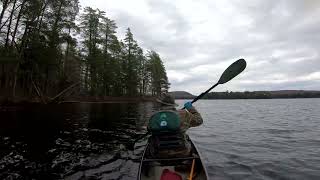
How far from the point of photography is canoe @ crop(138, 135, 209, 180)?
28.0 ft

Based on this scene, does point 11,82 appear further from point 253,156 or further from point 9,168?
point 253,156

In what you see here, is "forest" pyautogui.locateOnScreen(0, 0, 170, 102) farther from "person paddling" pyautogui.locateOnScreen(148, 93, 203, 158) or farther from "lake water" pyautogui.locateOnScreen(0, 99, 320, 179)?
"person paddling" pyautogui.locateOnScreen(148, 93, 203, 158)

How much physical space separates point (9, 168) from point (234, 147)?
10.3 meters

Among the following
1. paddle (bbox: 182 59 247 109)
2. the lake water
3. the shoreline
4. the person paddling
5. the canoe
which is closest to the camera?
the canoe

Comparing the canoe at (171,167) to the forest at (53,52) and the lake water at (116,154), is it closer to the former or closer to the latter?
the lake water at (116,154)

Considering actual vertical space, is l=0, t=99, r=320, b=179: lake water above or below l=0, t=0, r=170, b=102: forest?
below

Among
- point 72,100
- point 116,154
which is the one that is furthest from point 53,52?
point 116,154

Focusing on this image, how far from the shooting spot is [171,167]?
910cm

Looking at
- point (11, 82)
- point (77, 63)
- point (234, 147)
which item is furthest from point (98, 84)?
point (234, 147)

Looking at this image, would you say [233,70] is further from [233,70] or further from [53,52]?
[53,52]

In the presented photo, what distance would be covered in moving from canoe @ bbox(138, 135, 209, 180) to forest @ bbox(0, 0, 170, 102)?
96.3 feet

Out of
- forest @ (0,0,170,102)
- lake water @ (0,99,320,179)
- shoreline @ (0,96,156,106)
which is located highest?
forest @ (0,0,170,102)

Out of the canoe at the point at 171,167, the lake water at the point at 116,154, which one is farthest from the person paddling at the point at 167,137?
the lake water at the point at 116,154

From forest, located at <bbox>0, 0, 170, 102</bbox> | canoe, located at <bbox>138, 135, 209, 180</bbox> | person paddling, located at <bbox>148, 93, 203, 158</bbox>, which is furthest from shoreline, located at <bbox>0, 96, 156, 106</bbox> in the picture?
canoe, located at <bbox>138, 135, 209, 180</bbox>
